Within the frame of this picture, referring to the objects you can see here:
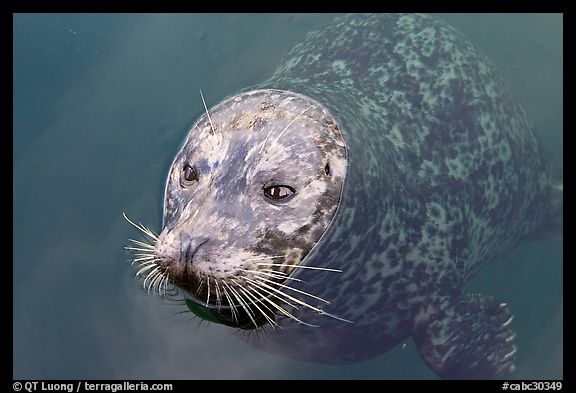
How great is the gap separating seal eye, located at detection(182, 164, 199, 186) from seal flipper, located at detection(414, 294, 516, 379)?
162cm

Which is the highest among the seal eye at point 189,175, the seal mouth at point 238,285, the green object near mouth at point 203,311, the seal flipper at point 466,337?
the seal eye at point 189,175

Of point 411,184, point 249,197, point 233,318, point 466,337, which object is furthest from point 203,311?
point 466,337

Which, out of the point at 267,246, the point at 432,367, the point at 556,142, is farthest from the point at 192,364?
the point at 556,142

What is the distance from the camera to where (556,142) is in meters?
5.46

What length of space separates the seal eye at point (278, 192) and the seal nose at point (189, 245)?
392mm

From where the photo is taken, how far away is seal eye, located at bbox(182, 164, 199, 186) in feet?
8.48

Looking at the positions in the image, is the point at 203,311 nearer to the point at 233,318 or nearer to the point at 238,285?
the point at 233,318

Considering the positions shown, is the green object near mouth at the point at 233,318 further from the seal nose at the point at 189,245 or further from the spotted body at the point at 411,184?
the seal nose at the point at 189,245

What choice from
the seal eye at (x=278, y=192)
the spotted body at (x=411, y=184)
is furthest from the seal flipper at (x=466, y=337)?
the seal eye at (x=278, y=192)

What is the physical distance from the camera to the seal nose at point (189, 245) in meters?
2.17

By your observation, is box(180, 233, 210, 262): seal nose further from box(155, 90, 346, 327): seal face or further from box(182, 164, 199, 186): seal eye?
box(182, 164, 199, 186): seal eye

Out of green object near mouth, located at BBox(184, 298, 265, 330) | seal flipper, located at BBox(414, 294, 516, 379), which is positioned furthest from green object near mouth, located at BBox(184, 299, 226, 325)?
seal flipper, located at BBox(414, 294, 516, 379)

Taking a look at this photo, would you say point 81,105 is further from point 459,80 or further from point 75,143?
point 459,80

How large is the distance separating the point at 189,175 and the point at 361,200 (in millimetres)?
843
